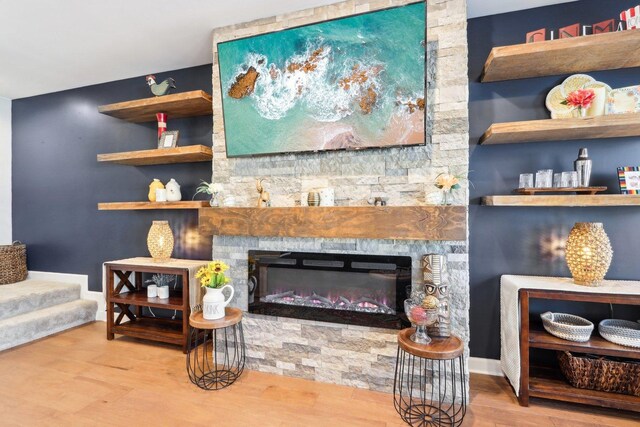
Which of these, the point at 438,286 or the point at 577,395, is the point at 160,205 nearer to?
the point at 438,286

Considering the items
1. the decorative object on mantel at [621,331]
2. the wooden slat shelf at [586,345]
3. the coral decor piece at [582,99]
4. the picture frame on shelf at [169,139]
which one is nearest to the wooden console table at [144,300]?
the picture frame on shelf at [169,139]

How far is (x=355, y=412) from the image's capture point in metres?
1.93

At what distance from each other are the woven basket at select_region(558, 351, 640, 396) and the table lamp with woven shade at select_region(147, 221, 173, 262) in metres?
3.44

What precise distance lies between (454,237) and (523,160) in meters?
1.01

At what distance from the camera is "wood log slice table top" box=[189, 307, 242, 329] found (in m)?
2.07

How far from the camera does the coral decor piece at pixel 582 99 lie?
1.97 meters

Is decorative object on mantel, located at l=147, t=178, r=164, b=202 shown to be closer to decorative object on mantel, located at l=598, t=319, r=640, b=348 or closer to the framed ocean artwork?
the framed ocean artwork

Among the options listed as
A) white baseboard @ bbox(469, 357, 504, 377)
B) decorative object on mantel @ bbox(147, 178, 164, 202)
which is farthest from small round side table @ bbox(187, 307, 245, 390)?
white baseboard @ bbox(469, 357, 504, 377)

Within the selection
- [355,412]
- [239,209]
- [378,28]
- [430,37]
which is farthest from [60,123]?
[355,412]

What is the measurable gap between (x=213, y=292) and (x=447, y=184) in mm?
1770

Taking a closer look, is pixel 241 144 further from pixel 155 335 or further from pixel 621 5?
pixel 621 5

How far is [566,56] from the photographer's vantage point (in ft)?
6.58

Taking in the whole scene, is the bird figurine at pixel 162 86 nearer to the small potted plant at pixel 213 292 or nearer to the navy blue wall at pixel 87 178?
the navy blue wall at pixel 87 178

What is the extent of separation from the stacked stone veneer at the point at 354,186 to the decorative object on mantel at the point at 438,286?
0.24 feet
